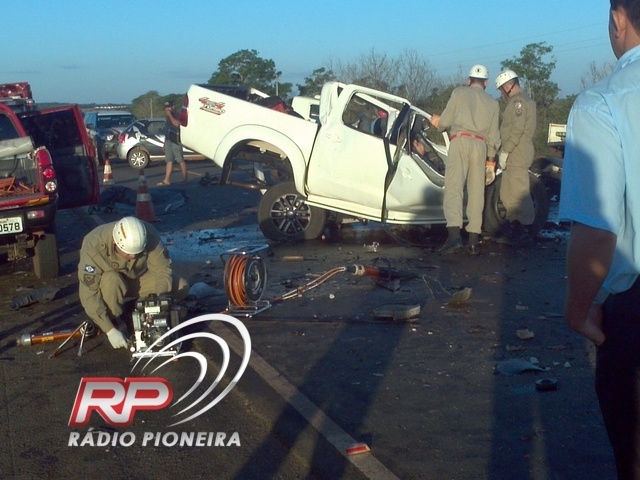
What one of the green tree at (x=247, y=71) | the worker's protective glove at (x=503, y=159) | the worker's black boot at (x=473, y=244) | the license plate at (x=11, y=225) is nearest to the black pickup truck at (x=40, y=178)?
the license plate at (x=11, y=225)

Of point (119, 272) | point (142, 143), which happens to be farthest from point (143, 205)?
point (142, 143)

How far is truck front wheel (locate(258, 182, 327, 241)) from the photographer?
11.4 meters

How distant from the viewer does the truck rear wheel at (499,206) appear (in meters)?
11.2

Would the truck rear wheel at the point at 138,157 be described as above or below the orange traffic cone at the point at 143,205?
below

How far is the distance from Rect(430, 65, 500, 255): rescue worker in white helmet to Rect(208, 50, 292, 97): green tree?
→ 34.9 metres

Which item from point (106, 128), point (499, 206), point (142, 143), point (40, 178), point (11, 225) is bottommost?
point (142, 143)

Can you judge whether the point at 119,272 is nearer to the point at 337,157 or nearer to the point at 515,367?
the point at 515,367

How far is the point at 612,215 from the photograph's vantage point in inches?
91.2

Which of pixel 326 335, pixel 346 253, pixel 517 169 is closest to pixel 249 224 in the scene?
pixel 346 253

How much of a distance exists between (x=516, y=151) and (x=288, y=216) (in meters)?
3.16

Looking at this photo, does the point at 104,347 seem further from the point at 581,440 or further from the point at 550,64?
the point at 550,64

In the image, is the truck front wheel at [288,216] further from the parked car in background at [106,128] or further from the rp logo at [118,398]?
the parked car in background at [106,128]

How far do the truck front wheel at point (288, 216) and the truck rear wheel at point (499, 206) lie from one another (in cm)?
221

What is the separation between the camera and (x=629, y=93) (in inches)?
90.9
